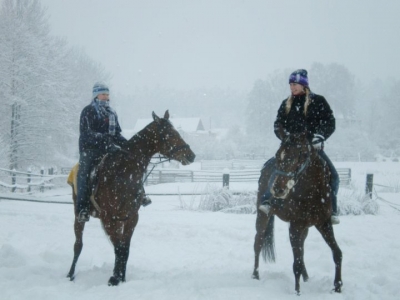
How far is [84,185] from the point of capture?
473 cm

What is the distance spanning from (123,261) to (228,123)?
87187mm

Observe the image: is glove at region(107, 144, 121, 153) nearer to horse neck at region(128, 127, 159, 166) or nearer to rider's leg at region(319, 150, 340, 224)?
horse neck at region(128, 127, 159, 166)

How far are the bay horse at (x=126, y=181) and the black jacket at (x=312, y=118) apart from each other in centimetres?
148

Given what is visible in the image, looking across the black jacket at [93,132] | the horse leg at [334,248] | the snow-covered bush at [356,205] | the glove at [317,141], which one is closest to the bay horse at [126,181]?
the black jacket at [93,132]

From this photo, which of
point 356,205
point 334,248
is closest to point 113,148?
point 334,248

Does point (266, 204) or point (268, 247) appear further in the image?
point (268, 247)

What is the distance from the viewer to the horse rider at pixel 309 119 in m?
4.40

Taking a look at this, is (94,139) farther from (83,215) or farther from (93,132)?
(83,215)

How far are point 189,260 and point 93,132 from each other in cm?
285

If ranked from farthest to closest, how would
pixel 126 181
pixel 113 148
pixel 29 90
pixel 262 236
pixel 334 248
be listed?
pixel 29 90
pixel 262 236
pixel 113 148
pixel 126 181
pixel 334 248

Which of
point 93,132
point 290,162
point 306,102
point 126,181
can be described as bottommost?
point 126,181

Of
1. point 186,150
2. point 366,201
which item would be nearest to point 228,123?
point 366,201

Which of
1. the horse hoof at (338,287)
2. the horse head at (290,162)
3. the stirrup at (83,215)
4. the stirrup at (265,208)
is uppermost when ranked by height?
the horse head at (290,162)

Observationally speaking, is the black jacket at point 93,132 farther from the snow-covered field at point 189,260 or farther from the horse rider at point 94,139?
the snow-covered field at point 189,260
